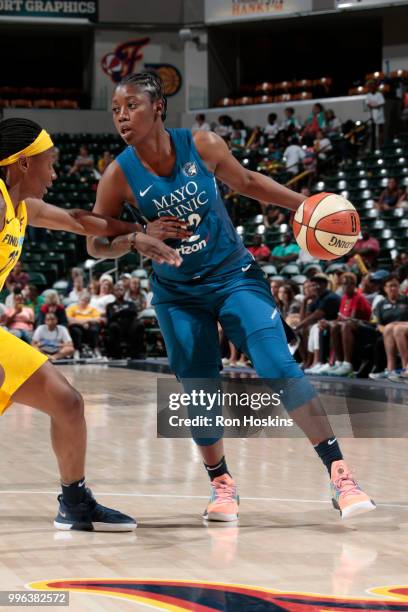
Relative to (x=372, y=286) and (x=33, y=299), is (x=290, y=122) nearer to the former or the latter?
(x=33, y=299)

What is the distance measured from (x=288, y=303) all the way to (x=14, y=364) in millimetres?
10190

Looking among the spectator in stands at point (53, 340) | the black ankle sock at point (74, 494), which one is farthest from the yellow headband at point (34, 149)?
the spectator in stands at point (53, 340)

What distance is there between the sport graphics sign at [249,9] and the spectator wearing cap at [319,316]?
1486 centimetres

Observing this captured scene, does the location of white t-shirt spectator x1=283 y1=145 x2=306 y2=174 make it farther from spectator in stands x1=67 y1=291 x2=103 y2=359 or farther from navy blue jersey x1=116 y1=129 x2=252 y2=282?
navy blue jersey x1=116 y1=129 x2=252 y2=282

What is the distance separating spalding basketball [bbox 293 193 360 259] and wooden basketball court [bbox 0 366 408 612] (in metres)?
1.28

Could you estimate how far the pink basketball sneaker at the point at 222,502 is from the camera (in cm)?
514

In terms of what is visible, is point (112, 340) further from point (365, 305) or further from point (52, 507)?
point (52, 507)

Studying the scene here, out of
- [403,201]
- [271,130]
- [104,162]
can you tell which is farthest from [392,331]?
[104,162]

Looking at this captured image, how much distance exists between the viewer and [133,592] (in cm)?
374

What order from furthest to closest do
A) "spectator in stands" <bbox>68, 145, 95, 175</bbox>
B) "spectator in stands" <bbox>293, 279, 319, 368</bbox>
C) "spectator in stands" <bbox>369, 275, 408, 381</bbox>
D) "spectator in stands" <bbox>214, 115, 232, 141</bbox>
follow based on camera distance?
"spectator in stands" <bbox>214, 115, 232, 141</bbox>
"spectator in stands" <bbox>68, 145, 95, 175</bbox>
"spectator in stands" <bbox>293, 279, 319, 368</bbox>
"spectator in stands" <bbox>369, 275, 408, 381</bbox>

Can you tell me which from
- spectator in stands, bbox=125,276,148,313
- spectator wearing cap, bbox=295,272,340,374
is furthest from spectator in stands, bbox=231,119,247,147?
spectator wearing cap, bbox=295,272,340,374

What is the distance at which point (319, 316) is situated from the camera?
1334cm

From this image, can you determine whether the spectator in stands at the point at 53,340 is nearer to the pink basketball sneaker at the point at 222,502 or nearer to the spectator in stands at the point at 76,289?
the spectator in stands at the point at 76,289

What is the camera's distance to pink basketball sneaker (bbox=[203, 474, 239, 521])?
5.14 m
